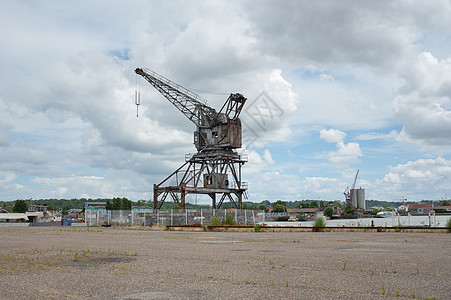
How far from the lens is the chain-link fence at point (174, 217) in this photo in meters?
50.0

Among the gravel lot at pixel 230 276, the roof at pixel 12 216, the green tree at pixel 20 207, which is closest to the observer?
the gravel lot at pixel 230 276

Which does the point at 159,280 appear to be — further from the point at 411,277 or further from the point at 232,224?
the point at 232,224

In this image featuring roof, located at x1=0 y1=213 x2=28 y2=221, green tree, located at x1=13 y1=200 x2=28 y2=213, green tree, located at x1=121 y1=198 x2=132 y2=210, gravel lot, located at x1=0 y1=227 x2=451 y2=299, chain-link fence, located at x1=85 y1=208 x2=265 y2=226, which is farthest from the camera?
green tree, located at x1=121 y1=198 x2=132 y2=210

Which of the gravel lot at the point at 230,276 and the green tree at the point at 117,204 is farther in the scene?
the green tree at the point at 117,204

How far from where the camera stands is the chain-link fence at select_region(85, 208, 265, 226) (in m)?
50.0

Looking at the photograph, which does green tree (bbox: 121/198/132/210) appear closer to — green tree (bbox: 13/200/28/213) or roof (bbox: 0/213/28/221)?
green tree (bbox: 13/200/28/213)

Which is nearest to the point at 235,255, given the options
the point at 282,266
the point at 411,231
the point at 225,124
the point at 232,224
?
the point at 282,266

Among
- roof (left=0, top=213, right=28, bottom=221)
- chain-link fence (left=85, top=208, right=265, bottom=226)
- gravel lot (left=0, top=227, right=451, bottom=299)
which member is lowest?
roof (left=0, top=213, right=28, bottom=221)

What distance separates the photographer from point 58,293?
29.1 ft

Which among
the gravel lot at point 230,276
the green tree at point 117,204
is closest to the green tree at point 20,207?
the green tree at point 117,204

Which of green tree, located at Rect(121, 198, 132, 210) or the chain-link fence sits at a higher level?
the chain-link fence

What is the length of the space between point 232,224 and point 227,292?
112ft

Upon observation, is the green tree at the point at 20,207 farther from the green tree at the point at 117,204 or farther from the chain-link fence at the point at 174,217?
the chain-link fence at the point at 174,217

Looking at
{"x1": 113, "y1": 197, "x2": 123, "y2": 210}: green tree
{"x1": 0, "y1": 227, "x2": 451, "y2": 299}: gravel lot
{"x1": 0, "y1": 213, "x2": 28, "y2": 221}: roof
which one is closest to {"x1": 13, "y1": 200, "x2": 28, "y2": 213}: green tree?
{"x1": 113, "y1": 197, "x2": 123, "y2": 210}: green tree
